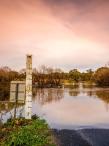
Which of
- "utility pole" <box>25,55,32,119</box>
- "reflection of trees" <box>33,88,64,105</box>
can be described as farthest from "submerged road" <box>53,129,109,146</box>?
"reflection of trees" <box>33,88,64,105</box>

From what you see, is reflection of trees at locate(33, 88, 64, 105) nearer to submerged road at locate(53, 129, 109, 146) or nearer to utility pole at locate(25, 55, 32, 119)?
utility pole at locate(25, 55, 32, 119)

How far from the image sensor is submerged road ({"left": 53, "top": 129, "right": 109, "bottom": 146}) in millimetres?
13688

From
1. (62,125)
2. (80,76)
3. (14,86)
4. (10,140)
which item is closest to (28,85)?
(14,86)

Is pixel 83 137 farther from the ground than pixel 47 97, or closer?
closer

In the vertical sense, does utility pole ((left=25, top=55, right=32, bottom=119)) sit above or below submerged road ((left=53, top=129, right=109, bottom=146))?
above

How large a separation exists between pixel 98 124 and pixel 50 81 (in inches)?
2963

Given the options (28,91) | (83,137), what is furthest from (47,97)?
(83,137)

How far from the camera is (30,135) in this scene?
42.7 ft

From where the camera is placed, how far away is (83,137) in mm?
15242

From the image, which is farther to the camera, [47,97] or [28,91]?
[47,97]

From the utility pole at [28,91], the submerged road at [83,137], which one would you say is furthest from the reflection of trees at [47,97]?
the submerged road at [83,137]

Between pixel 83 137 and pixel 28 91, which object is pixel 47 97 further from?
pixel 83 137

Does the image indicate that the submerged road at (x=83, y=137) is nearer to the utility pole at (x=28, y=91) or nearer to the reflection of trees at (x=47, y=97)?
the utility pole at (x=28, y=91)

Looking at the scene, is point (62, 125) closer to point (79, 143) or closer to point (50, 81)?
point (79, 143)
